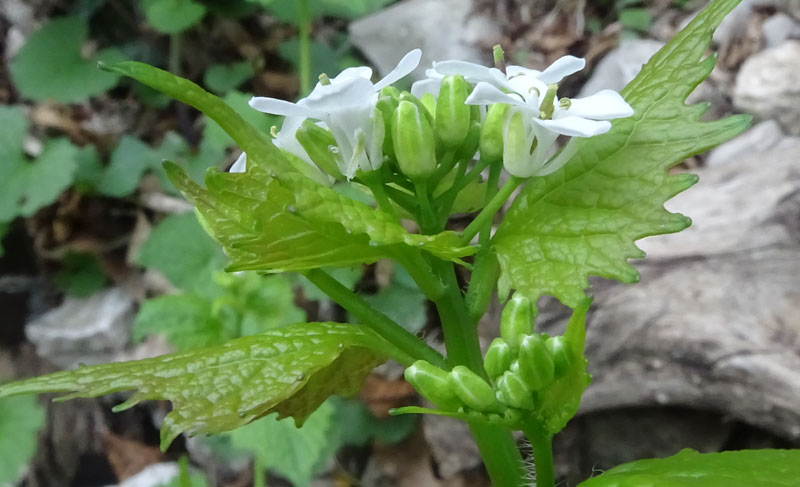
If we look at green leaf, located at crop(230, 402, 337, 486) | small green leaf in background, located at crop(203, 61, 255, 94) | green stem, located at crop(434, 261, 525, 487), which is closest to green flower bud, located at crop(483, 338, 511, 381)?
green stem, located at crop(434, 261, 525, 487)

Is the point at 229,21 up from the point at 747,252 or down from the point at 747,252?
Result: up

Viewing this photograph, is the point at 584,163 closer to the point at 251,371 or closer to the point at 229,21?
the point at 251,371

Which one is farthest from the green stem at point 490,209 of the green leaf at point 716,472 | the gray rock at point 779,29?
the gray rock at point 779,29

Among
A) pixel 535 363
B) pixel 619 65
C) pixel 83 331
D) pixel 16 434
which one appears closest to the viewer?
pixel 535 363

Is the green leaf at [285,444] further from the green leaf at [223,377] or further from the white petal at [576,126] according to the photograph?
the white petal at [576,126]

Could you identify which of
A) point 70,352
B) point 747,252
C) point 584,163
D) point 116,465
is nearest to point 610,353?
point 747,252

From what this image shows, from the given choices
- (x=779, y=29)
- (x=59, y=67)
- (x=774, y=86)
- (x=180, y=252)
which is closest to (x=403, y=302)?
(x=180, y=252)

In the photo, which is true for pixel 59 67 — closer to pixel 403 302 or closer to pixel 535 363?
pixel 403 302
